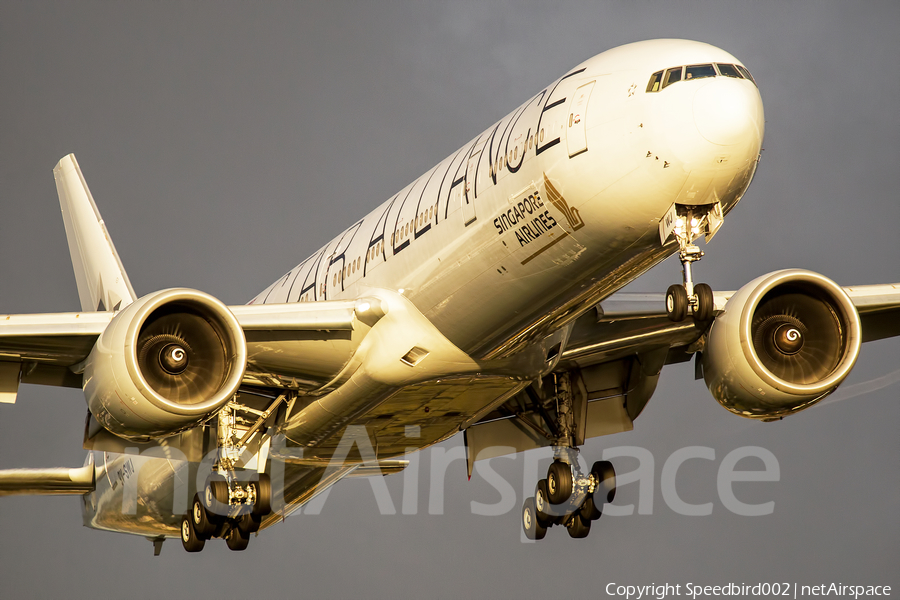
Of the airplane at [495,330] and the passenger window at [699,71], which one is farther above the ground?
the passenger window at [699,71]

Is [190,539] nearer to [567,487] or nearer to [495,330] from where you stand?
[567,487]

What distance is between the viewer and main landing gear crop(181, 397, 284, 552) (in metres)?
21.5

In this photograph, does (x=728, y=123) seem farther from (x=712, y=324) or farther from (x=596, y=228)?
(x=712, y=324)

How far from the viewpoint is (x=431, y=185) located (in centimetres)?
1977

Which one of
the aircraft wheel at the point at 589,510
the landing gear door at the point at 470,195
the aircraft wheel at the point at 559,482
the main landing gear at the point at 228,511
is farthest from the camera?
the aircraft wheel at the point at 589,510

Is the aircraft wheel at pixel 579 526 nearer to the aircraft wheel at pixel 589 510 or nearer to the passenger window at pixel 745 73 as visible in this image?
the aircraft wheel at pixel 589 510

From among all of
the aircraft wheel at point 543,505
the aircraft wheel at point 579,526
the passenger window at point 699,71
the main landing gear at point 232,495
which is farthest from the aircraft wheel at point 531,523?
the passenger window at point 699,71

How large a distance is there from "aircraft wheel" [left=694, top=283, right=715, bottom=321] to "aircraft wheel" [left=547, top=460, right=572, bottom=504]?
8975mm

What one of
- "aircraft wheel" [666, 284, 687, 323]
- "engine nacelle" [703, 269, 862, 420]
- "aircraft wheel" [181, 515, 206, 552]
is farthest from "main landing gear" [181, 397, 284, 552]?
"aircraft wheel" [666, 284, 687, 323]

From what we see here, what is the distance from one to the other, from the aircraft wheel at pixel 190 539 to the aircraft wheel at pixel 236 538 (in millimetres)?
573

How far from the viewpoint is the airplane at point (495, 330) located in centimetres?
1580

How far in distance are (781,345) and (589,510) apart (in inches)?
233

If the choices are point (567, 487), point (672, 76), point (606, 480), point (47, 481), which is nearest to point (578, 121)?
point (672, 76)

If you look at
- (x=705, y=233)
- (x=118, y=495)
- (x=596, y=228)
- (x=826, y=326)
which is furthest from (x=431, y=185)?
(x=118, y=495)
